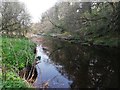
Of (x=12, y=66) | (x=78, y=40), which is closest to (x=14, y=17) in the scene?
(x=78, y=40)

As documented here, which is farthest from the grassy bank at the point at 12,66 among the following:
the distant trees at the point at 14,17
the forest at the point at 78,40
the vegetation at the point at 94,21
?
the distant trees at the point at 14,17

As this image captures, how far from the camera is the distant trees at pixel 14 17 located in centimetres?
3581

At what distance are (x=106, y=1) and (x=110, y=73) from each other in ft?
66.1

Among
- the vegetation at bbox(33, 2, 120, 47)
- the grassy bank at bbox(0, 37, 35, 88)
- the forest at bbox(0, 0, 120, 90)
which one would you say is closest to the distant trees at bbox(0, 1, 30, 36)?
the forest at bbox(0, 0, 120, 90)

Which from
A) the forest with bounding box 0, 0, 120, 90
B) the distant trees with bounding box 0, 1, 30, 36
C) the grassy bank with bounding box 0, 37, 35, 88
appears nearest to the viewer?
the grassy bank with bounding box 0, 37, 35, 88

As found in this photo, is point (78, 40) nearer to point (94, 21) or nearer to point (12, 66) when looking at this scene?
point (94, 21)

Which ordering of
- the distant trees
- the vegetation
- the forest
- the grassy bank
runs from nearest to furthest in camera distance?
1. the grassy bank
2. the forest
3. the vegetation
4. the distant trees

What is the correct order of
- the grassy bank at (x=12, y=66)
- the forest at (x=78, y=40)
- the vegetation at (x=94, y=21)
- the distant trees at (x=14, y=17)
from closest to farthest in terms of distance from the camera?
the grassy bank at (x=12, y=66) → the forest at (x=78, y=40) → the vegetation at (x=94, y=21) → the distant trees at (x=14, y=17)

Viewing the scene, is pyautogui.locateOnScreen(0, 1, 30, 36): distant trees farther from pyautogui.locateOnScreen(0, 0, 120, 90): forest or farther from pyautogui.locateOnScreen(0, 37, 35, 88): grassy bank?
pyautogui.locateOnScreen(0, 37, 35, 88): grassy bank

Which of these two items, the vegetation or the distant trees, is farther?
the distant trees

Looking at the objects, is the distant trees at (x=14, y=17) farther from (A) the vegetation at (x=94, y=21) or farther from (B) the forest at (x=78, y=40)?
(A) the vegetation at (x=94, y=21)

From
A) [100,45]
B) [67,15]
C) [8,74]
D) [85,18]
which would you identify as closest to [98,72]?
[8,74]

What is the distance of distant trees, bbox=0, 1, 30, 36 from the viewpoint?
3581 cm

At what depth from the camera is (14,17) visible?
37.4 m
